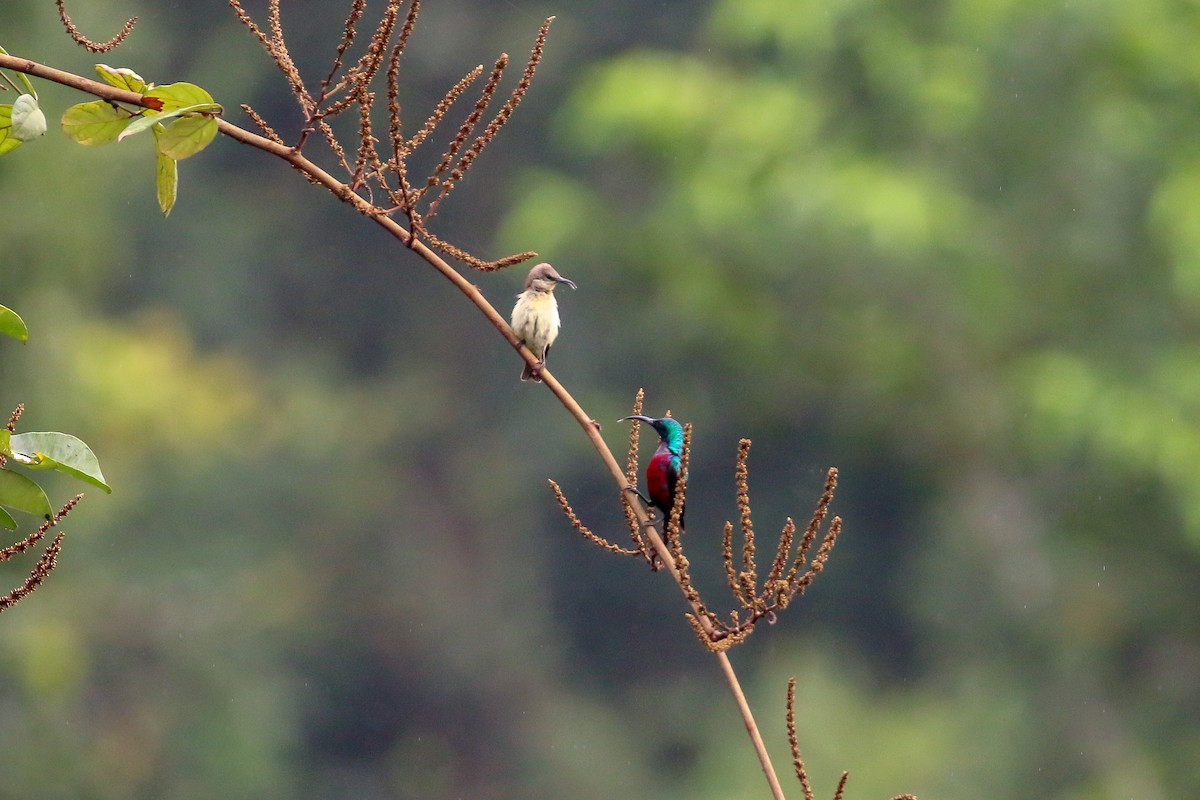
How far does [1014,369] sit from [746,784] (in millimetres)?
4024

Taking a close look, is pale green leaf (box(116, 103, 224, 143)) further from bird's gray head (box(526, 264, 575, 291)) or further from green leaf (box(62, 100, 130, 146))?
bird's gray head (box(526, 264, 575, 291))

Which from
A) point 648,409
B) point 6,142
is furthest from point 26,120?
point 648,409

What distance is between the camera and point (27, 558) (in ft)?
33.0

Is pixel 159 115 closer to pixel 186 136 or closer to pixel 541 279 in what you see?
pixel 186 136

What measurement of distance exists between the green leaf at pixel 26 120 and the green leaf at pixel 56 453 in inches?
11.6

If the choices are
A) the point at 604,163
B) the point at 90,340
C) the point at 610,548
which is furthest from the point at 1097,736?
the point at 610,548

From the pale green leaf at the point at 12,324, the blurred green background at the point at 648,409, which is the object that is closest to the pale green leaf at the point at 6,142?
the pale green leaf at the point at 12,324

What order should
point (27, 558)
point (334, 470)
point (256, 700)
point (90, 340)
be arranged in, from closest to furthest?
point (27, 558) → point (90, 340) → point (256, 700) → point (334, 470)

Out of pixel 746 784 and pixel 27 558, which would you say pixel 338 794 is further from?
pixel 27 558

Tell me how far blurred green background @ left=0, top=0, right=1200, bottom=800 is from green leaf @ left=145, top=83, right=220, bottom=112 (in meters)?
9.75

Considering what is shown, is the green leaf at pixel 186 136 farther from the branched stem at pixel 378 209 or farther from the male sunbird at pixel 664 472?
the male sunbird at pixel 664 472

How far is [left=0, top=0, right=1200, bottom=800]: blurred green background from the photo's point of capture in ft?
41.1

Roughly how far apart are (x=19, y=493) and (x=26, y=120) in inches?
14.7

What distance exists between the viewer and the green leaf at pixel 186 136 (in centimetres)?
164
